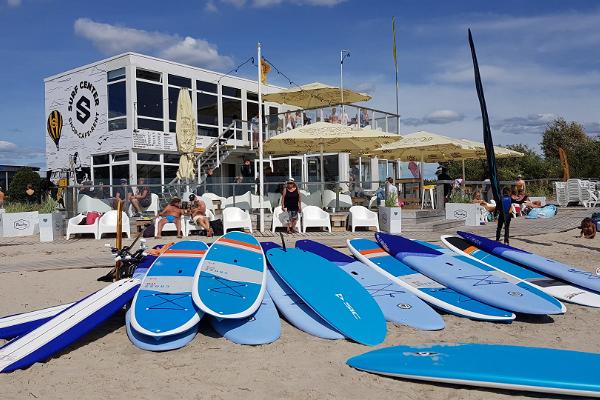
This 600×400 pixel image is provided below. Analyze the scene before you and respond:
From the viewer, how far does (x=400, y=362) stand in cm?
357

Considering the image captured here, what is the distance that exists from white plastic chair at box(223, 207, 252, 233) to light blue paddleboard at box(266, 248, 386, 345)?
5206mm

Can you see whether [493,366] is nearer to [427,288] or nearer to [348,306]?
[348,306]

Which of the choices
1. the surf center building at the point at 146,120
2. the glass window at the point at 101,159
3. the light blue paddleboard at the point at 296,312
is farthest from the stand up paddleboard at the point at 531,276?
the glass window at the point at 101,159

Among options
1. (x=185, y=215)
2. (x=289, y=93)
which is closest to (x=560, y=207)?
(x=289, y=93)

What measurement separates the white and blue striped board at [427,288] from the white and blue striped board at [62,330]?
294 centimetres

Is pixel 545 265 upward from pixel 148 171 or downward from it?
downward

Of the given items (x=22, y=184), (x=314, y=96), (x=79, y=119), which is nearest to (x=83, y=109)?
(x=79, y=119)

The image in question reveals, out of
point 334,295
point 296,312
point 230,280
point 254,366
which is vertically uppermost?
point 230,280

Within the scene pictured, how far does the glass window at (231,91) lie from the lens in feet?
70.7

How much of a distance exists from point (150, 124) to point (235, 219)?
9.01m

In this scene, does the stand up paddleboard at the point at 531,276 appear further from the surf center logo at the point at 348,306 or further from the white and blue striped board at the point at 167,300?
the white and blue striped board at the point at 167,300

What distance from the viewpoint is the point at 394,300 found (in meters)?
5.19

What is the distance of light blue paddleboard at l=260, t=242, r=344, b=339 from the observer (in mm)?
4446

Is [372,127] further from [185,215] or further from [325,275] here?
[325,275]
